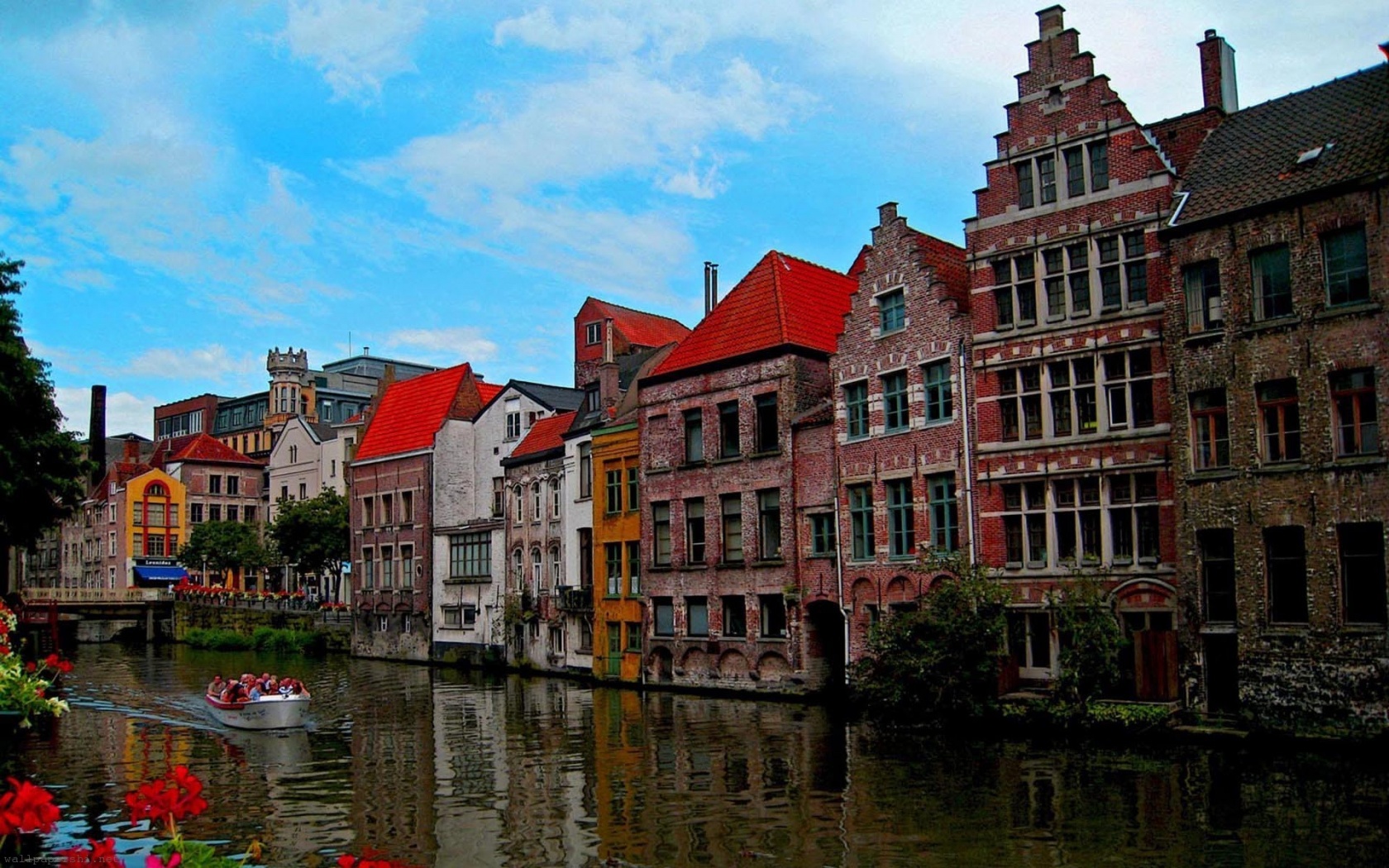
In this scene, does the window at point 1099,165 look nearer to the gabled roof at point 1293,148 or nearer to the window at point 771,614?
the gabled roof at point 1293,148

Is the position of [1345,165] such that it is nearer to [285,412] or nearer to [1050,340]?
[1050,340]

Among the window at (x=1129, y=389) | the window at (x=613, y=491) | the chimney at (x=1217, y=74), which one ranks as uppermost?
the chimney at (x=1217, y=74)

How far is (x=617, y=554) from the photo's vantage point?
152ft

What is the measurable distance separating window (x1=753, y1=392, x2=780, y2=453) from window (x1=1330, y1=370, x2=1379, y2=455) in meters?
17.8

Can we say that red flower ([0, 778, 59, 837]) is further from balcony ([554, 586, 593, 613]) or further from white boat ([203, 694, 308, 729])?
balcony ([554, 586, 593, 613])

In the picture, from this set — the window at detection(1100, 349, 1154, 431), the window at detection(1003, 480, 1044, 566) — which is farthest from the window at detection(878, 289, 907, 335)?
the window at detection(1100, 349, 1154, 431)

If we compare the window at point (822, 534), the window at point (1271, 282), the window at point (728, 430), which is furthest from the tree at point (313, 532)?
the window at point (1271, 282)

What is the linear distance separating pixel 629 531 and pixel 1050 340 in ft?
63.1

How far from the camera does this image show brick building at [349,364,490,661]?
58938 mm

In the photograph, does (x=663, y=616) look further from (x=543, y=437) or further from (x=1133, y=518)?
(x=1133, y=518)

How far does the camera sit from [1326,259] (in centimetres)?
2589

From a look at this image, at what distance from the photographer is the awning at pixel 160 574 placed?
93.9m

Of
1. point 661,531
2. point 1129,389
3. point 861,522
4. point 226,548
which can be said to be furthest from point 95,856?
point 226,548

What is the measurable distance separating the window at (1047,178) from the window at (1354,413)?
9068 millimetres
